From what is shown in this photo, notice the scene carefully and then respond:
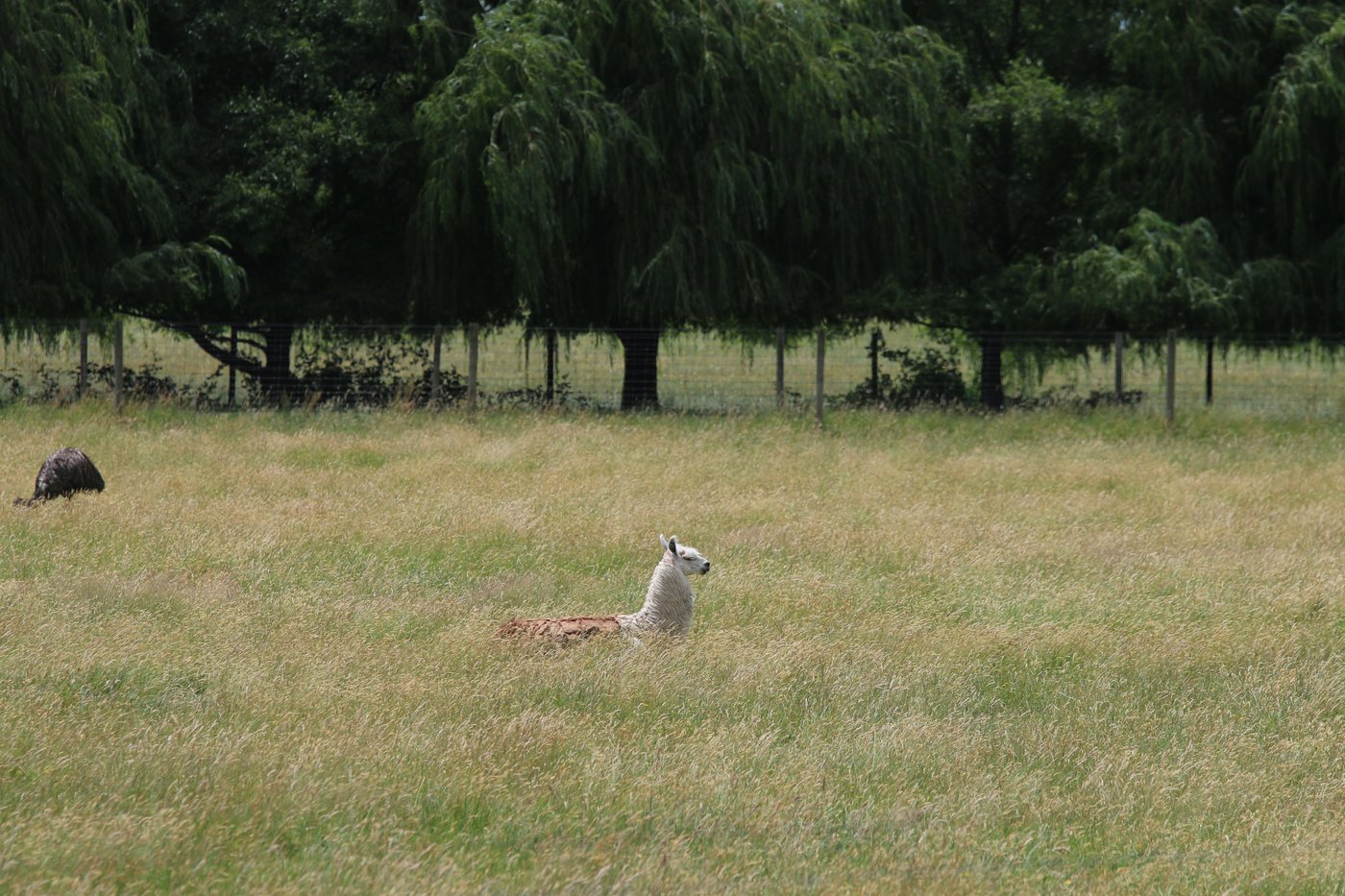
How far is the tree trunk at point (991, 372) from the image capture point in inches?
961

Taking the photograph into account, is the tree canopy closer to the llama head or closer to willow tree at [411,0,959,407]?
willow tree at [411,0,959,407]

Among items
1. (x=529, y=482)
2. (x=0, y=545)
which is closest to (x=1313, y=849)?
(x=0, y=545)

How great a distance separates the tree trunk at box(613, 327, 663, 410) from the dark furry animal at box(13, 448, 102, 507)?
449 inches

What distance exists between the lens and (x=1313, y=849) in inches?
206

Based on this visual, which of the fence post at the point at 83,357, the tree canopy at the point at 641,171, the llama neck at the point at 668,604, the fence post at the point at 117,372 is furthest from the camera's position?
the tree canopy at the point at 641,171

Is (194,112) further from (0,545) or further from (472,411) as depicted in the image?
(0,545)

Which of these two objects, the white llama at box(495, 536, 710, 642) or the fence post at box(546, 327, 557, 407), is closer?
the white llama at box(495, 536, 710, 642)

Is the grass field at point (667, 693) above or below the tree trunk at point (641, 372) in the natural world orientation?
below

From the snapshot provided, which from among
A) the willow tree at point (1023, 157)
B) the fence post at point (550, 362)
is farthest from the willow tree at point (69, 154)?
the willow tree at point (1023, 157)

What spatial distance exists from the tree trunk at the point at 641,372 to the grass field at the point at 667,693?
31.9 ft

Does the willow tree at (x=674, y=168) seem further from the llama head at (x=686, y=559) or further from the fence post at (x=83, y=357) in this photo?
the llama head at (x=686, y=559)

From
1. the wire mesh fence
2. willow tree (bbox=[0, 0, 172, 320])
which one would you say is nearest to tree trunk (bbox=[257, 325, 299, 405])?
the wire mesh fence

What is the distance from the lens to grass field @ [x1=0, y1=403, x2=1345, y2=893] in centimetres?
503

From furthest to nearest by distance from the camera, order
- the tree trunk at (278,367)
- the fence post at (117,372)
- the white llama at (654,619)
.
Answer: the tree trunk at (278,367), the fence post at (117,372), the white llama at (654,619)
